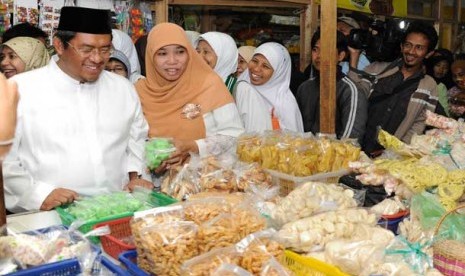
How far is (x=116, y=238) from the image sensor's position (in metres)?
1.83

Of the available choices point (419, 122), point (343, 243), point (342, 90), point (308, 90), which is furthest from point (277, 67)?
point (343, 243)

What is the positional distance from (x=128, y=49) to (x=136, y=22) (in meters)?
0.67

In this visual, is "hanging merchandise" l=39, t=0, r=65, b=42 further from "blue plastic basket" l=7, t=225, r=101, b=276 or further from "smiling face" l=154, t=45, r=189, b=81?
"blue plastic basket" l=7, t=225, r=101, b=276

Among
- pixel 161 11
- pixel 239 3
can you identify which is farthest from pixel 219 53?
pixel 239 3

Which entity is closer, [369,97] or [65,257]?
[65,257]

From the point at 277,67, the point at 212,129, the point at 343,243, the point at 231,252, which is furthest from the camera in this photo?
the point at 277,67

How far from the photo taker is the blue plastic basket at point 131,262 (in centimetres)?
155

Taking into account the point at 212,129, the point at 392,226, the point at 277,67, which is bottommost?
the point at 392,226

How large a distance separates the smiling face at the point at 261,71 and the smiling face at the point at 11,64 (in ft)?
5.59

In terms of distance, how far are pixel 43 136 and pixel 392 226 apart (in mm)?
1633

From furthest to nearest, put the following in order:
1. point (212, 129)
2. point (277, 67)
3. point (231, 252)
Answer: point (277, 67) < point (212, 129) < point (231, 252)

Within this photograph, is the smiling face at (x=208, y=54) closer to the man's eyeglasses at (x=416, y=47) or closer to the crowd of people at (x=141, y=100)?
the crowd of people at (x=141, y=100)

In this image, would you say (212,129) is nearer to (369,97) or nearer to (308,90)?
(308,90)

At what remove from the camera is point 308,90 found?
160 inches
